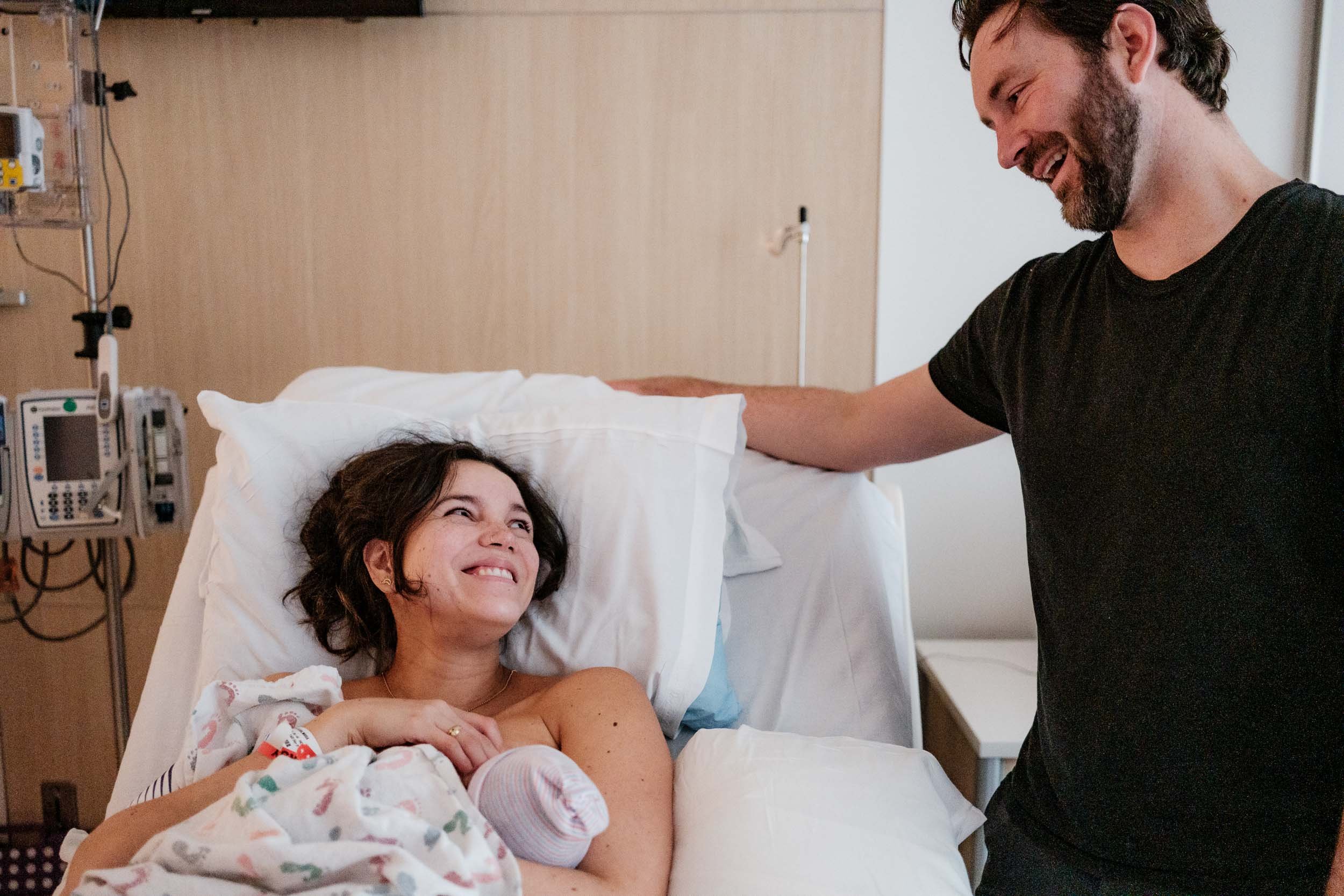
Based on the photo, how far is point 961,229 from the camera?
2.35m

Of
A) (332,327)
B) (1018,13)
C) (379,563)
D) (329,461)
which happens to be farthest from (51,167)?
(1018,13)

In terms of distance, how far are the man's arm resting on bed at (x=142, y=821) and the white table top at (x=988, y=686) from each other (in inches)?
46.4

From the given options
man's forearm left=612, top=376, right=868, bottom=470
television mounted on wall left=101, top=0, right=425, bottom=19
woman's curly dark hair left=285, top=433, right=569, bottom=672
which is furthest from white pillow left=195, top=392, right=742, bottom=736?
television mounted on wall left=101, top=0, right=425, bottom=19

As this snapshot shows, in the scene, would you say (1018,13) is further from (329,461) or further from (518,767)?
(329,461)

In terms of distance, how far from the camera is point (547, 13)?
2.33 m

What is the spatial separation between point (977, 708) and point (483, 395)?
105cm

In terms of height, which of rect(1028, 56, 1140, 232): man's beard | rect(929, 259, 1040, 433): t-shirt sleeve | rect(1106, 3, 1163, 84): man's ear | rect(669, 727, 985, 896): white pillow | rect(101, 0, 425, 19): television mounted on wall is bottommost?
rect(669, 727, 985, 896): white pillow

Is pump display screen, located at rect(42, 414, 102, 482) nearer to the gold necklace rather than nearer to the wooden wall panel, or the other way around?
the wooden wall panel

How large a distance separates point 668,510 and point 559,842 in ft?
1.84

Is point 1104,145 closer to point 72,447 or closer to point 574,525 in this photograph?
point 574,525

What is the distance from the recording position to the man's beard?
3.58 feet

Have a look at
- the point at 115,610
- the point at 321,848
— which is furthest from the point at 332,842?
the point at 115,610

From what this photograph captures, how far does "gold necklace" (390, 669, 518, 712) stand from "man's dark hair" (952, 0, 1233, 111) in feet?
3.49

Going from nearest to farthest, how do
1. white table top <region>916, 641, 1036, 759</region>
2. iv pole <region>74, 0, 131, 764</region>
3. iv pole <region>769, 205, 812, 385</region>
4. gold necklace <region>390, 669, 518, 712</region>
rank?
gold necklace <region>390, 669, 518, 712</region>, white table top <region>916, 641, 1036, 759</region>, iv pole <region>74, 0, 131, 764</region>, iv pole <region>769, 205, 812, 385</region>
